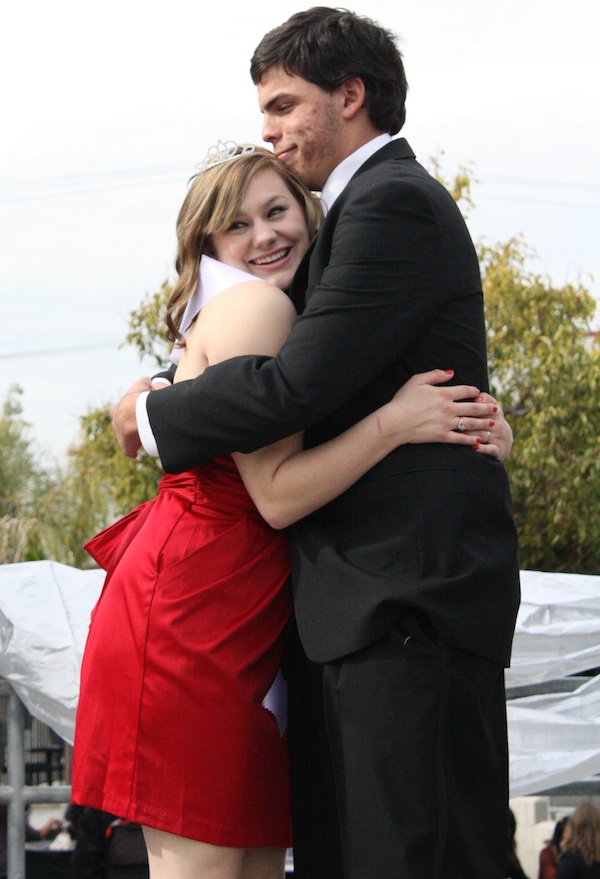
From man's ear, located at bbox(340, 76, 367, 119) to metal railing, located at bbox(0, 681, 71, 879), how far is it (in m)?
2.75

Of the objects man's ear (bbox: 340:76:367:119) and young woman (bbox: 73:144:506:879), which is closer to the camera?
young woman (bbox: 73:144:506:879)

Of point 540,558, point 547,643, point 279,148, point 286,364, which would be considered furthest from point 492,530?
point 540,558

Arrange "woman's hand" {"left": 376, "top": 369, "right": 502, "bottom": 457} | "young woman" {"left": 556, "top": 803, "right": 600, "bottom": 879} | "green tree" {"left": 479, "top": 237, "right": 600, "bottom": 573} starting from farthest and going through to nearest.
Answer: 1. "green tree" {"left": 479, "top": 237, "right": 600, "bottom": 573}
2. "young woman" {"left": 556, "top": 803, "right": 600, "bottom": 879}
3. "woman's hand" {"left": 376, "top": 369, "right": 502, "bottom": 457}

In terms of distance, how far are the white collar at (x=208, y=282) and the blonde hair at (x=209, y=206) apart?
1cm

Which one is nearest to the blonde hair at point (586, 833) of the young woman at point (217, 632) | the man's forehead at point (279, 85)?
the young woman at point (217, 632)

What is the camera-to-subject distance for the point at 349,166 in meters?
2.38

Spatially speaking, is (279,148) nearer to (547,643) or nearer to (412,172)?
(412,172)

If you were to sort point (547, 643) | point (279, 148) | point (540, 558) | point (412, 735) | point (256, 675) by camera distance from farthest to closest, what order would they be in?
point (540, 558) → point (547, 643) → point (279, 148) → point (256, 675) → point (412, 735)

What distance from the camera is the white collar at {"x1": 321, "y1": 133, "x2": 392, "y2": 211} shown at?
2367 mm

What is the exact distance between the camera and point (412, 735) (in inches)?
77.4

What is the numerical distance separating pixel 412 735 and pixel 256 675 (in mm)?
378

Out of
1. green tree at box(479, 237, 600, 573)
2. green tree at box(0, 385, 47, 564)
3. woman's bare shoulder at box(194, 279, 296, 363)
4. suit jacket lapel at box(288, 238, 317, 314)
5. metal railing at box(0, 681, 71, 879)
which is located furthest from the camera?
green tree at box(0, 385, 47, 564)

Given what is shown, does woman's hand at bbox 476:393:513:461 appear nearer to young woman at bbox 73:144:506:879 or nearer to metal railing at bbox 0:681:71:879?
young woman at bbox 73:144:506:879

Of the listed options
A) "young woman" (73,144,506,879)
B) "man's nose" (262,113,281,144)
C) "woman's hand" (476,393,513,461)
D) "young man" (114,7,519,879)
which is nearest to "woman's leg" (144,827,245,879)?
"young woman" (73,144,506,879)
